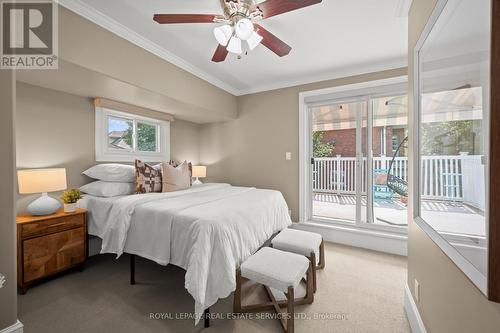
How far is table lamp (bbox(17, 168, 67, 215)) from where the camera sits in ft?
6.26

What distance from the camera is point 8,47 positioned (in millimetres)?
1442

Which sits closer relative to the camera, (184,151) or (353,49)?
(353,49)

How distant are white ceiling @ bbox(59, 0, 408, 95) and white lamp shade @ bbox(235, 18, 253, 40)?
0.42 m

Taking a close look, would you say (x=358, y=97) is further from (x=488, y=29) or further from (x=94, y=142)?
(x=94, y=142)

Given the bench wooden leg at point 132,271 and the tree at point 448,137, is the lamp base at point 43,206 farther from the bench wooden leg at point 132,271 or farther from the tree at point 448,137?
the tree at point 448,137

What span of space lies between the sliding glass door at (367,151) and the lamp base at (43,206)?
3259 millimetres

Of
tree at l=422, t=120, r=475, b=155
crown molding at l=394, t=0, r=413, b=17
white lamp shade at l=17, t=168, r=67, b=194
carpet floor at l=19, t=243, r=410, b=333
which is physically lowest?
carpet floor at l=19, t=243, r=410, b=333

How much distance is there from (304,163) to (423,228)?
7.11 ft

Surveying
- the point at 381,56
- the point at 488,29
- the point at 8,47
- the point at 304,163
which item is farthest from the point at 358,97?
the point at 8,47

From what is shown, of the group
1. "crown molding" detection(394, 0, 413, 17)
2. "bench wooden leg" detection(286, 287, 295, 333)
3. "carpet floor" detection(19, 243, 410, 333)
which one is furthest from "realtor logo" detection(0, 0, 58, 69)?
"crown molding" detection(394, 0, 413, 17)

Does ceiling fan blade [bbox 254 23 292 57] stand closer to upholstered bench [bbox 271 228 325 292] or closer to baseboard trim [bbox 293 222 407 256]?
upholstered bench [bbox 271 228 325 292]

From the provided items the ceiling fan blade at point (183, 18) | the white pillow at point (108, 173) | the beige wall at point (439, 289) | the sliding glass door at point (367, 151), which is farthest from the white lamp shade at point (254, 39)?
the white pillow at point (108, 173)

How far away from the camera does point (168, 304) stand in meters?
1.76

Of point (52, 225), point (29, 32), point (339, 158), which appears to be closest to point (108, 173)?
point (52, 225)
